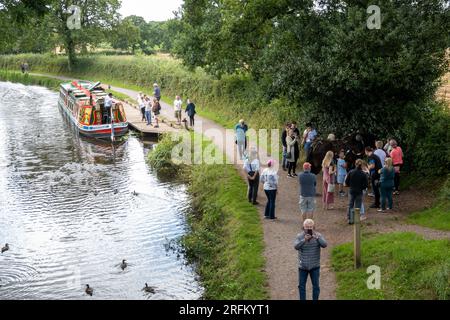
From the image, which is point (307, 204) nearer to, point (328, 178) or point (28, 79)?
point (328, 178)

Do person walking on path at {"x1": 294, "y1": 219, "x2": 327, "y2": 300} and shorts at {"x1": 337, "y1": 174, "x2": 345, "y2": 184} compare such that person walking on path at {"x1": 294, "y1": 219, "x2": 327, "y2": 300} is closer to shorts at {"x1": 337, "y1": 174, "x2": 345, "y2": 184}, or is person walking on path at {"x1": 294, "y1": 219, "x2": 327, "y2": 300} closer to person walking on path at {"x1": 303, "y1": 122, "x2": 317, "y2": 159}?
shorts at {"x1": 337, "y1": 174, "x2": 345, "y2": 184}

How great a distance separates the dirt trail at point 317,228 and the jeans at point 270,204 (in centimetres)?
19

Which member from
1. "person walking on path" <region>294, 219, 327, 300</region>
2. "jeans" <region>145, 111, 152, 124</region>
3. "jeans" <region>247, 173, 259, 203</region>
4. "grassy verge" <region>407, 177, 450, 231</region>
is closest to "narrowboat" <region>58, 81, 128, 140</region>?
"jeans" <region>145, 111, 152, 124</region>

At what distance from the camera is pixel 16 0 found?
1609 centimetres

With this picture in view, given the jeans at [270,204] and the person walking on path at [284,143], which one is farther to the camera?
the person walking on path at [284,143]

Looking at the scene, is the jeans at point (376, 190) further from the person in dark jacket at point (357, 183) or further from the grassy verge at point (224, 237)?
the grassy verge at point (224, 237)

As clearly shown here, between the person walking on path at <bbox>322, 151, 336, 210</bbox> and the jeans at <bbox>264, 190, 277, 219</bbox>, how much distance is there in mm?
1494

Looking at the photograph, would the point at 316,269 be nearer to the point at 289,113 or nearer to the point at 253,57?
the point at 289,113

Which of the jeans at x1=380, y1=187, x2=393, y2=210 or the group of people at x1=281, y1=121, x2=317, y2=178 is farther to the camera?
the group of people at x1=281, y1=121, x2=317, y2=178

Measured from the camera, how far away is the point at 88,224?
16984 millimetres

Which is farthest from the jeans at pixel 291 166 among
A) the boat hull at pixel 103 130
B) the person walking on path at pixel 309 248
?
the boat hull at pixel 103 130

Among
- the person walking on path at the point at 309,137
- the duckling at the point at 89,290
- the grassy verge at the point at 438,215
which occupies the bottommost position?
the duckling at the point at 89,290

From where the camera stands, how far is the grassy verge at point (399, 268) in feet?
33.5

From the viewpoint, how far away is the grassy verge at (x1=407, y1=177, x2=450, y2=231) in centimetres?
1339
